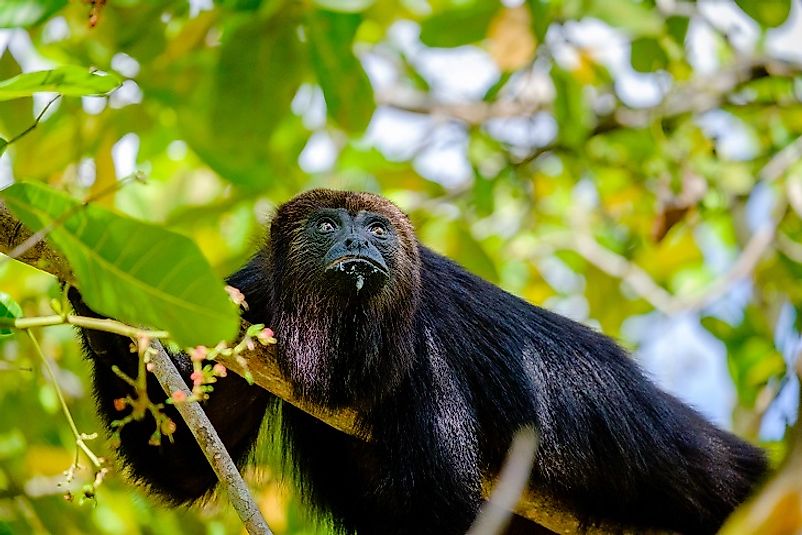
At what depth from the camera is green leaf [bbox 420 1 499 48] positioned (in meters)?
5.29

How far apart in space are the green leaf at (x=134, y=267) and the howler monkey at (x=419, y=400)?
158 centimetres

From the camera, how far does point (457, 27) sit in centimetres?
531

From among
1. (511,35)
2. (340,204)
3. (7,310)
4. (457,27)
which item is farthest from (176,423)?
(511,35)

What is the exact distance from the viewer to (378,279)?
3.96 meters

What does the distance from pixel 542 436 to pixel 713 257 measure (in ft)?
16.0

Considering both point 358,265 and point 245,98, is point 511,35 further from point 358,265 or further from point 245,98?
point 358,265

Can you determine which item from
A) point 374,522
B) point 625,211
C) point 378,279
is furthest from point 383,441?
point 625,211

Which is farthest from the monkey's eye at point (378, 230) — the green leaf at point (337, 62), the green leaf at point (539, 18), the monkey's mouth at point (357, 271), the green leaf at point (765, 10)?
the green leaf at point (765, 10)

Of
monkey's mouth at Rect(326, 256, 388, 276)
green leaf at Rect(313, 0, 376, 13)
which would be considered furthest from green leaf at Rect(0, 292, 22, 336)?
green leaf at Rect(313, 0, 376, 13)

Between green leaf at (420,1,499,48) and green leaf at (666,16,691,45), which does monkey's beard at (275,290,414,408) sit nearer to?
green leaf at (420,1,499,48)

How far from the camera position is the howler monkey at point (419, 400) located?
407 centimetres

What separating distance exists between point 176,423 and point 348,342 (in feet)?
2.39

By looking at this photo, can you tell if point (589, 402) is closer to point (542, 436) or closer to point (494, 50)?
point (542, 436)

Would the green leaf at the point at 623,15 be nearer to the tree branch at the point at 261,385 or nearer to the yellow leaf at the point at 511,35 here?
the yellow leaf at the point at 511,35
